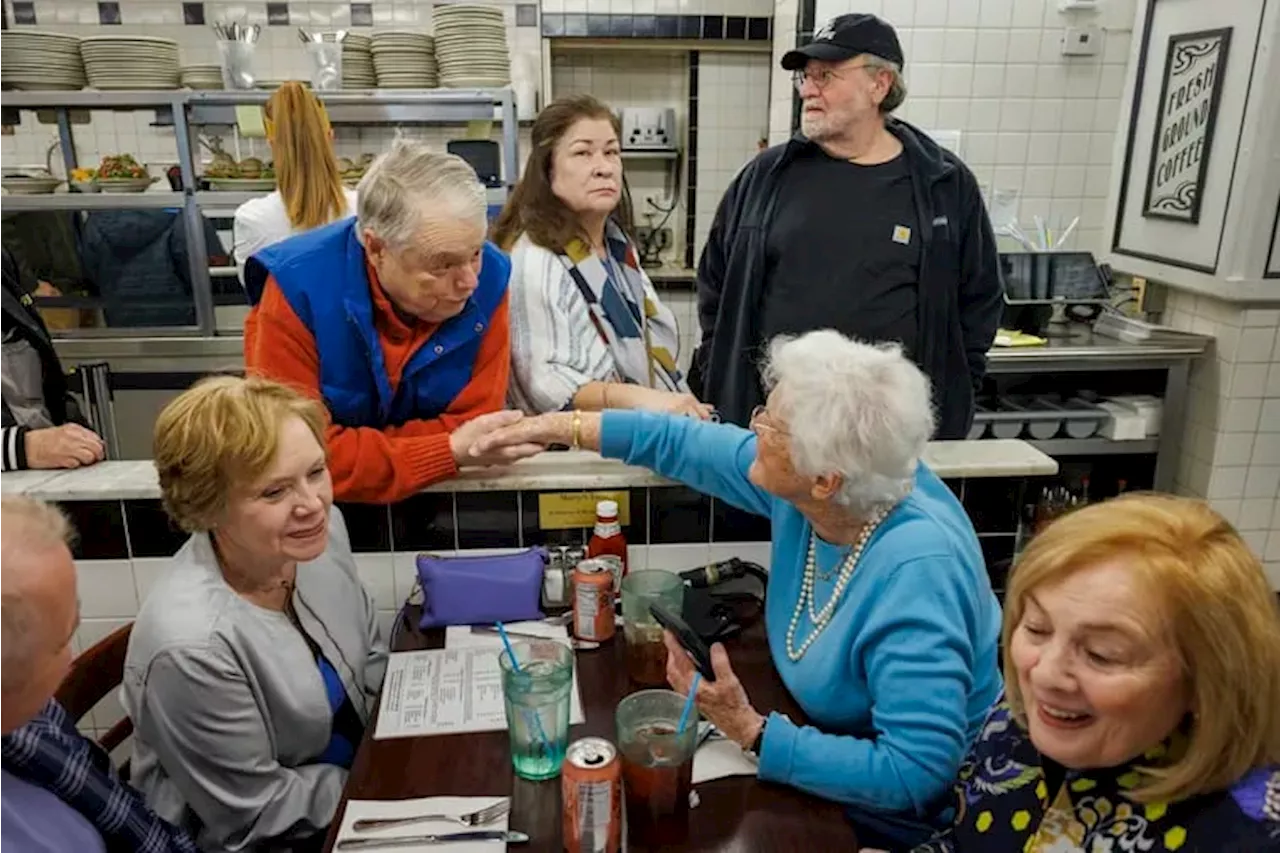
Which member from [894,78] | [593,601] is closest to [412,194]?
[593,601]

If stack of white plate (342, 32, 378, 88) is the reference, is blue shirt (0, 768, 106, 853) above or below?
below

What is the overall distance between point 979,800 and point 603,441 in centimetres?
92

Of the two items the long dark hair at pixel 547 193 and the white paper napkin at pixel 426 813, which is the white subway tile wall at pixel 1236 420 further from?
the white paper napkin at pixel 426 813

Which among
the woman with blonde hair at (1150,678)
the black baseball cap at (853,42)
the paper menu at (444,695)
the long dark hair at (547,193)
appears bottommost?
the paper menu at (444,695)

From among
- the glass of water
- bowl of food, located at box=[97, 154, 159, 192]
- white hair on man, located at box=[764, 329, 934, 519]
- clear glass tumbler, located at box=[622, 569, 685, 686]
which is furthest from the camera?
bowl of food, located at box=[97, 154, 159, 192]

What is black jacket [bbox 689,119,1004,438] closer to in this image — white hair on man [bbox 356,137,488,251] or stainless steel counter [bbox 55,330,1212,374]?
stainless steel counter [bbox 55,330,1212,374]

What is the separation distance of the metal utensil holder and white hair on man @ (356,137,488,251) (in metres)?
2.51

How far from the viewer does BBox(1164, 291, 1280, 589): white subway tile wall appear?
131 inches

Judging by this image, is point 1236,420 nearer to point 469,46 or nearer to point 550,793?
point 550,793

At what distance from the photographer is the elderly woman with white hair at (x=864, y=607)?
1.30 meters

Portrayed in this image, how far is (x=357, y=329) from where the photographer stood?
1719 millimetres

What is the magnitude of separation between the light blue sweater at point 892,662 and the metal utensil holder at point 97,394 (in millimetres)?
3105

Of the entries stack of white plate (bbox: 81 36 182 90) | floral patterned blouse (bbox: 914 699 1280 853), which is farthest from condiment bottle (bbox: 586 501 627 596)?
stack of white plate (bbox: 81 36 182 90)

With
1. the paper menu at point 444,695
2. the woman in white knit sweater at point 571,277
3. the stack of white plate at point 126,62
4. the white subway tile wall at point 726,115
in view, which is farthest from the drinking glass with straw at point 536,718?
the white subway tile wall at point 726,115
